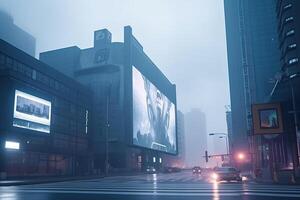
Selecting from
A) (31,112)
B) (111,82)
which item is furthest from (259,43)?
(31,112)

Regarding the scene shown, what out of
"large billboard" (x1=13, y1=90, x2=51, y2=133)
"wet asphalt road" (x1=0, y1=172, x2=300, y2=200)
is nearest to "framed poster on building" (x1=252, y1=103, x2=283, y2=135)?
"wet asphalt road" (x1=0, y1=172, x2=300, y2=200)

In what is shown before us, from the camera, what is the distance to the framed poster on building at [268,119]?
39.7 meters

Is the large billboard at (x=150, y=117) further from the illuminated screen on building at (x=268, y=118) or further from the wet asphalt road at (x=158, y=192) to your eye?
the wet asphalt road at (x=158, y=192)

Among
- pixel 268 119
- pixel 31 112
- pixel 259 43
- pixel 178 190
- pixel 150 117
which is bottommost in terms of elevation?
pixel 178 190

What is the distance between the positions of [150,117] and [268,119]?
5854 cm

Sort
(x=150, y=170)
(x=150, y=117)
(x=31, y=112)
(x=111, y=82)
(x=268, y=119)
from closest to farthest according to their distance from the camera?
(x=268, y=119), (x=31, y=112), (x=111, y=82), (x=150, y=170), (x=150, y=117)

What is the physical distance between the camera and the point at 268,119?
1583 inches

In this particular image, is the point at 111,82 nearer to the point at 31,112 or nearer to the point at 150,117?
the point at 150,117

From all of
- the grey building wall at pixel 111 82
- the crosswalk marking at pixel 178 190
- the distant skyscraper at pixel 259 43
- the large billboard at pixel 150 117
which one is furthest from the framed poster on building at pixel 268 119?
the distant skyscraper at pixel 259 43

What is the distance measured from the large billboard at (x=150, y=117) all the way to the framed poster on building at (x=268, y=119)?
4649cm

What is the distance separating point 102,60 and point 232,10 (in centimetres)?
9978

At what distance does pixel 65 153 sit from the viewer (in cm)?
6228

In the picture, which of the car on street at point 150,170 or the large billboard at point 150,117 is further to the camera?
the large billboard at point 150,117

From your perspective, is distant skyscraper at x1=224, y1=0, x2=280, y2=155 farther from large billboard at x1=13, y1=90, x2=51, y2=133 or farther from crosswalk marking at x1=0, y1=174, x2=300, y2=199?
crosswalk marking at x1=0, y1=174, x2=300, y2=199
